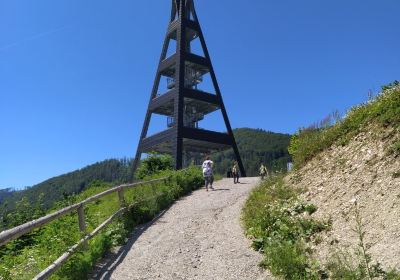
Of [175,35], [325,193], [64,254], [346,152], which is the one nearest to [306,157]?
[346,152]

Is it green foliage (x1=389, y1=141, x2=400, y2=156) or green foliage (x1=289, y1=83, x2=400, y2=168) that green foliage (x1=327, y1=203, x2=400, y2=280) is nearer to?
green foliage (x1=389, y1=141, x2=400, y2=156)

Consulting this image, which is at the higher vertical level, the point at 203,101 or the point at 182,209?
the point at 203,101

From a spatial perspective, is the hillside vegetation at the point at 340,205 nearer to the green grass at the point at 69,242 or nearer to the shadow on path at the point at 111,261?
the shadow on path at the point at 111,261

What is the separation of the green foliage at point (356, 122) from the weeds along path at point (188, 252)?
326cm

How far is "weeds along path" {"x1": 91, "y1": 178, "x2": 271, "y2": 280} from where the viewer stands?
937cm

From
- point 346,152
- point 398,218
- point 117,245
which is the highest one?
point 346,152

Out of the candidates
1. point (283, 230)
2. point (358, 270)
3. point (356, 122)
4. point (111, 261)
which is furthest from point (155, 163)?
point (358, 270)

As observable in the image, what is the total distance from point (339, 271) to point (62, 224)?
17.8 feet

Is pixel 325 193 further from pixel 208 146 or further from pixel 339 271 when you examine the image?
pixel 208 146

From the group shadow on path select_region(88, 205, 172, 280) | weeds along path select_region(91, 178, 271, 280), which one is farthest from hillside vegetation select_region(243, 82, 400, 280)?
shadow on path select_region(88, 205, 172, 280)

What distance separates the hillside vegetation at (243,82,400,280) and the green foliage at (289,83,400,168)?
1.0 inches

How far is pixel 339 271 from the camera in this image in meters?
7.56

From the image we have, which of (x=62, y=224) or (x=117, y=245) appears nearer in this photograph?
(x=62, y=224)

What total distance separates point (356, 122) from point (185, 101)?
37.8m
